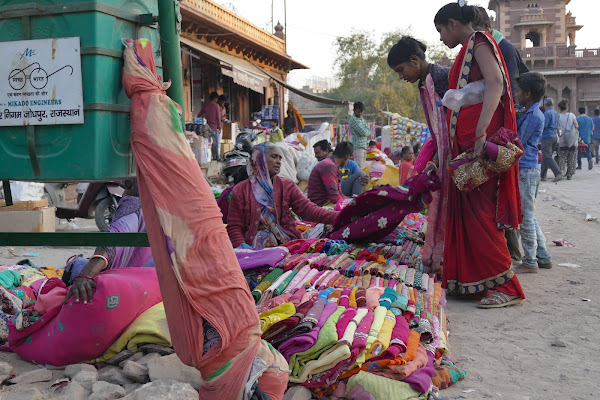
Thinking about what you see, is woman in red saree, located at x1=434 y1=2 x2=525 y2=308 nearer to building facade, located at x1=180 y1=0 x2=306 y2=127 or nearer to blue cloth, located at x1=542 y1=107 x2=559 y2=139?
blue cloth, located at x1=542 y1=107 x2=559 y2=139

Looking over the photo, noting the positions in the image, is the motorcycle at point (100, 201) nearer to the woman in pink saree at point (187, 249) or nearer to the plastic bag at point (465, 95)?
the plastic bag at point (465, 95)

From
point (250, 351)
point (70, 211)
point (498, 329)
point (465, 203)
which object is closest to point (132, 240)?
point (250, 351)

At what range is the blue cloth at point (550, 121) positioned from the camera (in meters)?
10.9

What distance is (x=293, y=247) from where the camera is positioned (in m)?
4.55

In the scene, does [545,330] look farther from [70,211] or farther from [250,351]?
[70,211]

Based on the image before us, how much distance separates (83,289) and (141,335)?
348 mm

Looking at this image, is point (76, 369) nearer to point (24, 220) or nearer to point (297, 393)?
point (297, 393)

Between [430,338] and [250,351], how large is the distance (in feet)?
4.06

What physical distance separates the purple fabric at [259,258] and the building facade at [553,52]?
3780 centimetres

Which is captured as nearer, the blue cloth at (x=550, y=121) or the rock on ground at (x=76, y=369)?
the rock on ground at (x=76, y=369)

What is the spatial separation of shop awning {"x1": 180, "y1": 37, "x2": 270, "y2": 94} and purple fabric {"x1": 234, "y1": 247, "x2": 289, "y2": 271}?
8.64m

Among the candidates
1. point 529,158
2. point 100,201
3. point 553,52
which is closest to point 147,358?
point 529,158

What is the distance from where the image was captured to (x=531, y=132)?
5086 mm

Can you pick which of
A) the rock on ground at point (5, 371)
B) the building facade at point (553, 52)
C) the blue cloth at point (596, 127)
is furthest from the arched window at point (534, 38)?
the rock on ground at point (5, 371)
